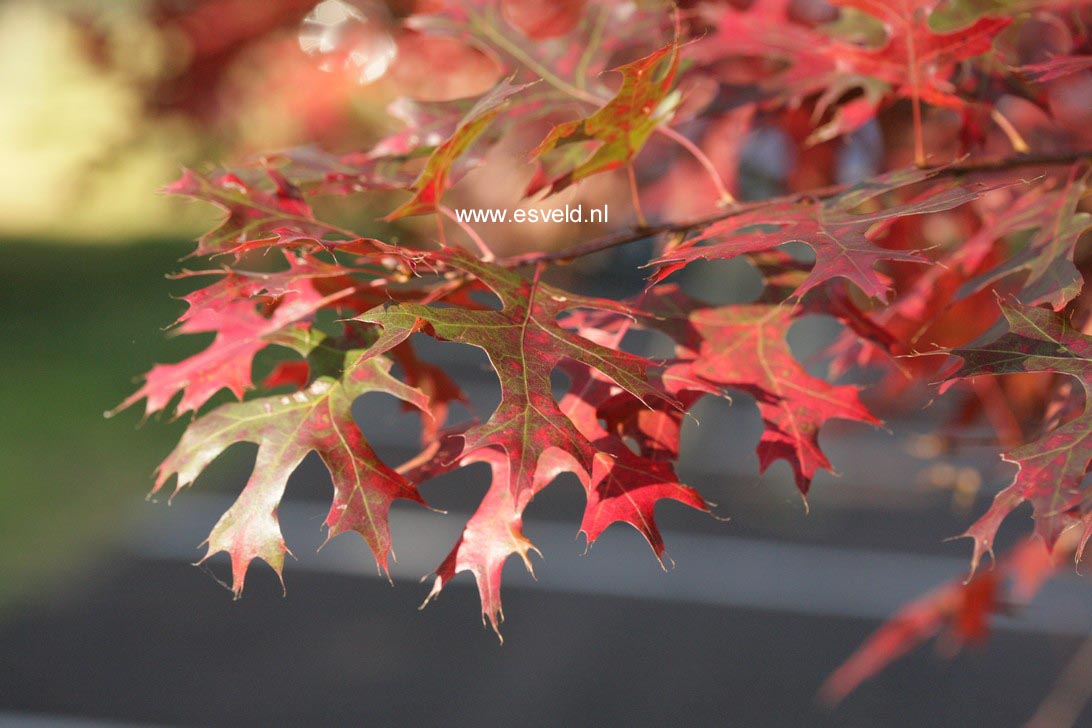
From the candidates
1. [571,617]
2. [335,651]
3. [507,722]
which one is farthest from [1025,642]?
[335,651]

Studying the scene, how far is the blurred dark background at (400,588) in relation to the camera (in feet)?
9.29

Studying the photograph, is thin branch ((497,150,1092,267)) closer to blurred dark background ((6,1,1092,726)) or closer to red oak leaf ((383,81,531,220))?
red oak leaf ((383,81,531,220))

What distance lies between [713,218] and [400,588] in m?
4.60

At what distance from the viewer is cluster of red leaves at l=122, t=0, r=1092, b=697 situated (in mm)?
644

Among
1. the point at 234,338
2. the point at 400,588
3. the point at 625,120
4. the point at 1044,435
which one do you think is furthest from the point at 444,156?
the point at 400,588

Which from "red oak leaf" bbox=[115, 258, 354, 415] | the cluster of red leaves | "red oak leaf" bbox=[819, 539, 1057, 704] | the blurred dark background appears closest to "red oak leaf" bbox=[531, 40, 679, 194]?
the cluster of red leaves

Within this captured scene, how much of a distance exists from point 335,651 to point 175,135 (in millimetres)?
2428

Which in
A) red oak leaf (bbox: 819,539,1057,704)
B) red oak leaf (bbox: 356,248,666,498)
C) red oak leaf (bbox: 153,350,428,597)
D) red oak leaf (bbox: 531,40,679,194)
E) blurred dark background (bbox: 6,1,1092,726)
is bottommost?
blurred dark background (bbox: 6,1,1092,726)

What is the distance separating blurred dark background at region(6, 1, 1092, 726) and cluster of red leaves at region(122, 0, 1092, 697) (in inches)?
30.8

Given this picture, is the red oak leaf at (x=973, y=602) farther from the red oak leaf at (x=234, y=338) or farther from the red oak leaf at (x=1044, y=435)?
the red oak leaf at (x=234, y=338)

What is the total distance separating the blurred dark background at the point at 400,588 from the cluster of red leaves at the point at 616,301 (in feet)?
2.57

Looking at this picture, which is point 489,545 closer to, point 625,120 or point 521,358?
point 521,358

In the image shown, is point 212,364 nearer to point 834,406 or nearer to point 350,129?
point 834,406

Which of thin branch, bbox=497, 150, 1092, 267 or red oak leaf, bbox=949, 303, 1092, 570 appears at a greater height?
thin branch, bbox=497, 150, 1092, 267
